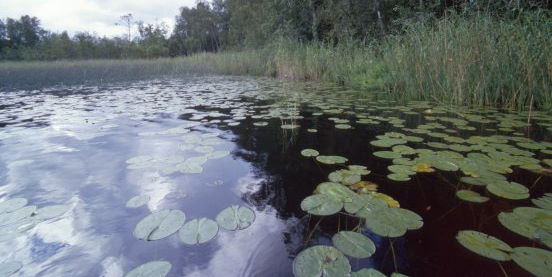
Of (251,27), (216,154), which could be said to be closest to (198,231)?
(216,154)

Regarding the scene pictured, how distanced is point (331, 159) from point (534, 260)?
42.5 inches

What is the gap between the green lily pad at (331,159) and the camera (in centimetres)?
174

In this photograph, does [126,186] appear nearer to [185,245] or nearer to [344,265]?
[185,245]

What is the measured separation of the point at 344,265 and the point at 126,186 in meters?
1.28

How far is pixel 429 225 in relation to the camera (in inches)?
43.0

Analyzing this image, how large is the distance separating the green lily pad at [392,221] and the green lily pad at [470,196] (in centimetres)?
33

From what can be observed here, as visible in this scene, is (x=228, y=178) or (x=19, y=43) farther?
(x=19, y=43)

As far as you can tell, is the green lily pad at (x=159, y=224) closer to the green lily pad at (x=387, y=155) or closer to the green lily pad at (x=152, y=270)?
the green lily pad at (x=152, y=270)

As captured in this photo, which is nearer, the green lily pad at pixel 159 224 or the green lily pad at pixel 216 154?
the green lily pad at pixel 159 224

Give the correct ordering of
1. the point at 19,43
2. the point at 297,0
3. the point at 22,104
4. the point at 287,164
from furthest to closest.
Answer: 1. the point at 19,43
2. the point at 297,0
3. the point at 22,104
4. the point at 287,164

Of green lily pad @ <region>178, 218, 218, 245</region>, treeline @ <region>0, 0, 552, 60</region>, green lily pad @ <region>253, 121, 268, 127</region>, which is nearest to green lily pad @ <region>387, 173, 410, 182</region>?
green lily pad @ <region>178, 218, 218, 245</region>

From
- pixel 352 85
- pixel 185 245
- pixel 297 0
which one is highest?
pixel 297 0

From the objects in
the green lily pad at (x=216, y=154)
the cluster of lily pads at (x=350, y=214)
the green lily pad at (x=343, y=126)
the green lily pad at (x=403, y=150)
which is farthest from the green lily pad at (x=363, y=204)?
the green lily pad at (x=343, y=126)

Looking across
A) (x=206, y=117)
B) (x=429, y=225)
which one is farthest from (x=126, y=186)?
(x=206, y=117)
